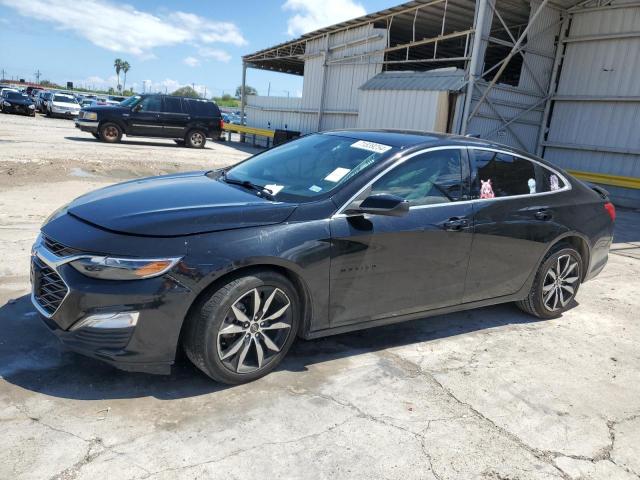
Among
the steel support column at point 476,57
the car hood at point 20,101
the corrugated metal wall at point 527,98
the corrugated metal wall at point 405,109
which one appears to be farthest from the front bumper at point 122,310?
the car hood at point 20,101

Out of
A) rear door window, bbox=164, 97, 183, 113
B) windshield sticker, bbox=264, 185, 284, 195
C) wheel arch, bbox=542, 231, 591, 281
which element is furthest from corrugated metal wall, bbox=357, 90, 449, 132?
windshield sticker, bbox=264, 185, 284, 195

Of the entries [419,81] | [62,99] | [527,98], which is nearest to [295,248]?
[419,81]

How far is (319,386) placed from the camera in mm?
3391

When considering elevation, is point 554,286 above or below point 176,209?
below

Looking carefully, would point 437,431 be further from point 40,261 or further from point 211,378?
point 40,261

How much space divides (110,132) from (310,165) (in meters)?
17.9

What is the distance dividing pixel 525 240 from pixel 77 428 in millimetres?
3648

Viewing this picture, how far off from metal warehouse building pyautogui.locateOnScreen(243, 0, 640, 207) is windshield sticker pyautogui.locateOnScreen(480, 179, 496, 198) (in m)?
11.2

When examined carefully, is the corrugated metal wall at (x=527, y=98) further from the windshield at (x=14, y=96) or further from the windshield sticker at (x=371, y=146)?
the windshield at (x=14, y=96)

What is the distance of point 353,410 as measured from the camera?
3143 millimetres

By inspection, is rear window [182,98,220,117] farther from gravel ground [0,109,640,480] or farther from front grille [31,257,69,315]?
front grille [31,257,69,315]

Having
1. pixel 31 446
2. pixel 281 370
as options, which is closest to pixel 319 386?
pixel 281 370

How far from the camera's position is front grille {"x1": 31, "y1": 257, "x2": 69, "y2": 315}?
9.68 feet

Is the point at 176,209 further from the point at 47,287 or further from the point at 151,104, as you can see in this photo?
the point at 151,104
